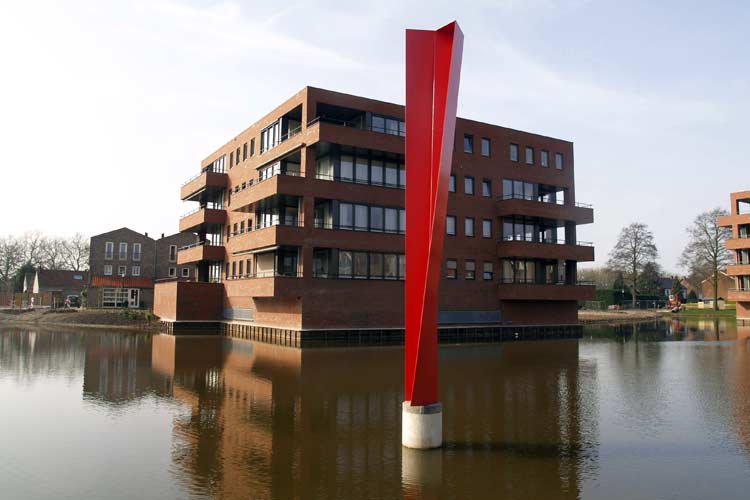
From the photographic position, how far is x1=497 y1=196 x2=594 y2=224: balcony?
42875mm

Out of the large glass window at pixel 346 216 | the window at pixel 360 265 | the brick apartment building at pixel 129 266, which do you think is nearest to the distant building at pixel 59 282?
the brick apartment building at pixel 129 266

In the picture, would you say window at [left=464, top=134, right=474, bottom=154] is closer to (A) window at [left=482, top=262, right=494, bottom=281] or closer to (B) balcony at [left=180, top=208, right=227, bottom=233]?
(A) window at [left=482, top=262, right=494, bottom=281]

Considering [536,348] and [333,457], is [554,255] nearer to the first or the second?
[536,348]

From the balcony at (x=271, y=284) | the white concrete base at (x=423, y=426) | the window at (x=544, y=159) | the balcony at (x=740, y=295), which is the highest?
the window at (x=544, y=159)

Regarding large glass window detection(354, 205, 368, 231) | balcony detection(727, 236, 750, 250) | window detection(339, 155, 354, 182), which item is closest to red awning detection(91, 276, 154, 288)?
window detection(339, 155, 354, 182)

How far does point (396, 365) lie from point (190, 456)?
51.7 ft

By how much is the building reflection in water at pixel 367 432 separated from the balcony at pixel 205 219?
2532 centimetres

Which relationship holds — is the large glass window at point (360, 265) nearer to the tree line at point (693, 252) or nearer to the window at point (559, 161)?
the window at point (559, 161)

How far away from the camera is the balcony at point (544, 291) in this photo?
4284cm

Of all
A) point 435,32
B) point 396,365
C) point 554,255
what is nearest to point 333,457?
point 435,32

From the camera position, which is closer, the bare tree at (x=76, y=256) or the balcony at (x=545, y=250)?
the balcony at (x=545, y=250)

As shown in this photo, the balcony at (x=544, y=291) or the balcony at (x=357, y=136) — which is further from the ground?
the balcony at (x=357, y=136)

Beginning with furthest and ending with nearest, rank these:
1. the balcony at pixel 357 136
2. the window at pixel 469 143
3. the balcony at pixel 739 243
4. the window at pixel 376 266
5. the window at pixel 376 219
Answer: the balcony at pixel 739 243 → the window at pixel 469 143 → the window at pixel 376 219 → the window at pixel 376 266 → the balcony at pixel 357 136

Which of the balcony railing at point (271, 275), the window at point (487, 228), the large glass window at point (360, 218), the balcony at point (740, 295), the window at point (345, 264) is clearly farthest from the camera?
the balcony at point (740, 295)
